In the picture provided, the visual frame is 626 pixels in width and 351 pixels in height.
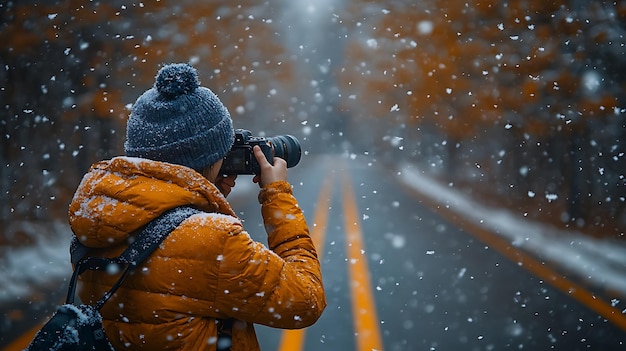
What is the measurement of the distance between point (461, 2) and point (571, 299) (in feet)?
23.9

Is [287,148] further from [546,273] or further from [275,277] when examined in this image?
[546,273]

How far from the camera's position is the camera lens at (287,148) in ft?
→ 6.72

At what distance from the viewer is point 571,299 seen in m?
6.03

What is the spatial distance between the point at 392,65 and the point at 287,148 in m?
18.7

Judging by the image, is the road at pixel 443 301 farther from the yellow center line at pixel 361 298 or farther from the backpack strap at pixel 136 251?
the backpack strap at pixel 136 251

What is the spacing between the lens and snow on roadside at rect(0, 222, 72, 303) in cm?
644

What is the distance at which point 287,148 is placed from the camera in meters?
2.09

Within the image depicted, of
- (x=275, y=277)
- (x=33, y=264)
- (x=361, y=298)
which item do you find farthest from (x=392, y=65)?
(x=275, y=277)

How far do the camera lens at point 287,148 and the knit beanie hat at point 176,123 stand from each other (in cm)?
49

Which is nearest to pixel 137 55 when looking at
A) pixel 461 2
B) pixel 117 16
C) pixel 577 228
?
pixel 117 16

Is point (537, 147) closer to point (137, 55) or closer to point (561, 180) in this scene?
point (561, 180)

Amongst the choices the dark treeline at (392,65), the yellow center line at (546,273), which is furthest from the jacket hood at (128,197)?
the dark treeline at (392,65)

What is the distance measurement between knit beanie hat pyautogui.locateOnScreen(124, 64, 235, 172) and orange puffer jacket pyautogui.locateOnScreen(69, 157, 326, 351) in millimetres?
65

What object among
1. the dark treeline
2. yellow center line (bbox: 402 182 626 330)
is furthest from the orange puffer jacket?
the dark treeline
